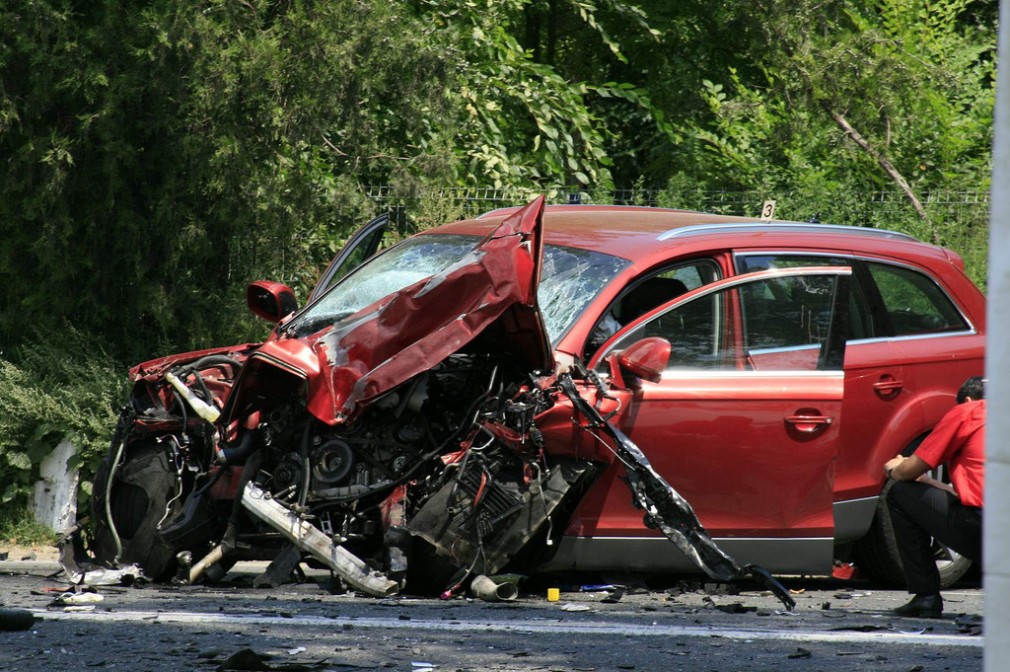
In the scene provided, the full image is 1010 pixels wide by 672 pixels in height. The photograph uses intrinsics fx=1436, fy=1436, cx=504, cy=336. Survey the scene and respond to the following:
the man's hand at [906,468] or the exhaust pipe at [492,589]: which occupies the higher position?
the man's hand at [906,468]

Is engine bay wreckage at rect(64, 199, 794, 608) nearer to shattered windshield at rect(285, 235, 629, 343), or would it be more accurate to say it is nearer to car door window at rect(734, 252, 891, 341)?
shattered windshield at rect(285, 235, 629, 343)

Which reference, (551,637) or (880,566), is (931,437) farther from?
(551,637)

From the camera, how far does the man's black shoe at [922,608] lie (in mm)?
6555

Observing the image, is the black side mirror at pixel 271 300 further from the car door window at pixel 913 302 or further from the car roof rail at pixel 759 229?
the car door window at pixel 913 302

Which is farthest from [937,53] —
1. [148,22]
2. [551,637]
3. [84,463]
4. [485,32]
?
[551,637]

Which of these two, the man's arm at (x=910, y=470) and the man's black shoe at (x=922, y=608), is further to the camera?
the man's arm at (x=910, y=470)

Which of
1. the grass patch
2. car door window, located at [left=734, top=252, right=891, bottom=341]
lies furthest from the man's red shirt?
the grass patch

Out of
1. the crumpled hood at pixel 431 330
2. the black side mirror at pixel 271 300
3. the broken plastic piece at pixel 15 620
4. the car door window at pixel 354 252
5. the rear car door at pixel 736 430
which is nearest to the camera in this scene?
the broken plastic piece at pixel 15 620

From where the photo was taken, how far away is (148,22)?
31.1 feet

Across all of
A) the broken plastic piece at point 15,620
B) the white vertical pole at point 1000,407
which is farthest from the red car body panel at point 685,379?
the white vertical pole at point 1000,407

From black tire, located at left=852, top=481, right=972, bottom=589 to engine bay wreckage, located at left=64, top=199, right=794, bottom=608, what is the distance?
1239 millimetres

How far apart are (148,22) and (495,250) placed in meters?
4.24

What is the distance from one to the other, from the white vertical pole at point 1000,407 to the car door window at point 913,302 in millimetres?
5865

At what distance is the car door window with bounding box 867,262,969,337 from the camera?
7.62 metres
